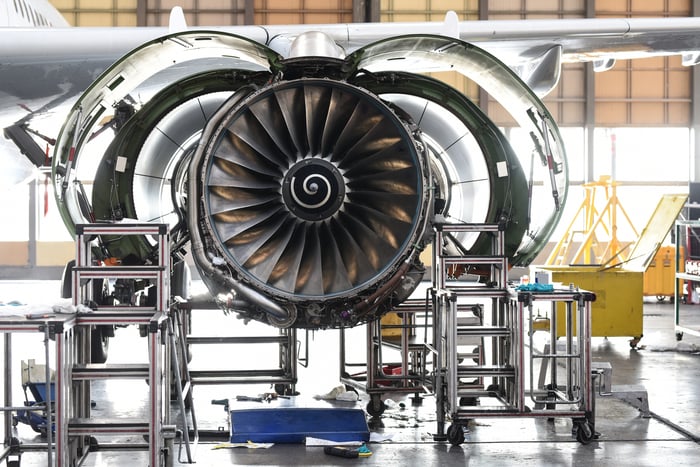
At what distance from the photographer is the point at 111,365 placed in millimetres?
5258

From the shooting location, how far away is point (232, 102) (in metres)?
5.83

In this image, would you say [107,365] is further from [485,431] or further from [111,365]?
[485,431]

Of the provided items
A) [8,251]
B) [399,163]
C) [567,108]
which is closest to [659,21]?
[399,163]

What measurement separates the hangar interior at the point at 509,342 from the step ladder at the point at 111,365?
0.31ft

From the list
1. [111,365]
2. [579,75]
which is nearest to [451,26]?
[111,365]

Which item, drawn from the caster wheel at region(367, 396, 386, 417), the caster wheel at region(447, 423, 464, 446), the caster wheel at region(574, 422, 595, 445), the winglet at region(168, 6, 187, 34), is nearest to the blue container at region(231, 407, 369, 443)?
the caster wheel at region(367, 396, 386, 417)

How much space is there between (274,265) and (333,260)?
405 mm

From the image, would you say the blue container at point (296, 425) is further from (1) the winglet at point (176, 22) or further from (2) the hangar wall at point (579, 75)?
(2) the hangar wall at point (579, 75)

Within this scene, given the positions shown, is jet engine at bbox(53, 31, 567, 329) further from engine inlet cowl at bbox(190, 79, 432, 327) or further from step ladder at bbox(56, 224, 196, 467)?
step ladder at bbox(56, 224, 196, 467)

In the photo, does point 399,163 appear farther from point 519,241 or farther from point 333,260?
point 519,241

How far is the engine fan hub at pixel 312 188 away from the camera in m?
5.79

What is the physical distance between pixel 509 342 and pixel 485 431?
0.75m

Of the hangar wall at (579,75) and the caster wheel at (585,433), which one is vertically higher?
the hangar wall at (579,75)

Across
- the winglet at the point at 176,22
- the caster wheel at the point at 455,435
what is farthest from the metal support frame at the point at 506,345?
the winglet at the point at 176,22
